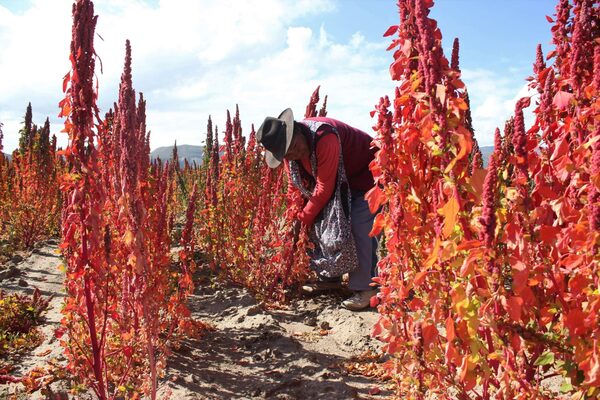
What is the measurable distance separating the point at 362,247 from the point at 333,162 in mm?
835

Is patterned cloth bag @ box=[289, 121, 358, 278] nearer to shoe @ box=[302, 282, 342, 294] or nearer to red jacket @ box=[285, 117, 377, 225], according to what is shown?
red jacket @ box=[285, 117, 377, 225]

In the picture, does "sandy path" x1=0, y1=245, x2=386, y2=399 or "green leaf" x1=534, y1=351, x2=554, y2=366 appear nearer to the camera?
"green leaf" x1=534, y1=351, x2=554, y2=366

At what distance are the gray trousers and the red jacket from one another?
0.77ft

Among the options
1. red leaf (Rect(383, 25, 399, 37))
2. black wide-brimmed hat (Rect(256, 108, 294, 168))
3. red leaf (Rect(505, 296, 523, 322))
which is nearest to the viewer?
red leaf (Rect(505, 296, 523, 322))

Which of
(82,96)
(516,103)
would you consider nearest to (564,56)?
(516,103)

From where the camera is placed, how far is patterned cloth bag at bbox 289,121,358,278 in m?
3.86

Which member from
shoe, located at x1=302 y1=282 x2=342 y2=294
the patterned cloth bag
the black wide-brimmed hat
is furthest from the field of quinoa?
the black wide-brimmed hat

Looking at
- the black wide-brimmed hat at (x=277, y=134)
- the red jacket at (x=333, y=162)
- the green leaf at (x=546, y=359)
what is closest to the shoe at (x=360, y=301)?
the red jacket at (x=333, y=162)

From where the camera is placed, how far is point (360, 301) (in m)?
3.82

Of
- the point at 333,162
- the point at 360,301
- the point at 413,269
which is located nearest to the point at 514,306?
the point at 413,269

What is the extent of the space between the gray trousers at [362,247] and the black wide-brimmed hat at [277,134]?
86cm

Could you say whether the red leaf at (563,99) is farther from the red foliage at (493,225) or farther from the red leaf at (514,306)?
the red leaf at (514,306)

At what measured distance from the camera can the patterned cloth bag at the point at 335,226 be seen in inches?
152

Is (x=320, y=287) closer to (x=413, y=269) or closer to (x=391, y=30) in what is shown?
(x=413, y=269)
